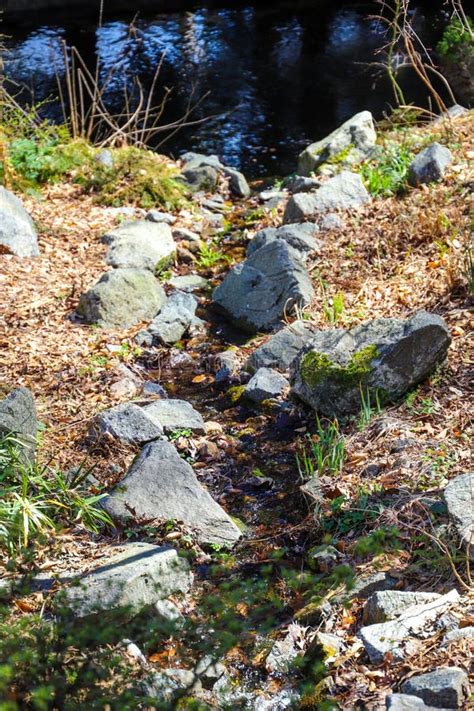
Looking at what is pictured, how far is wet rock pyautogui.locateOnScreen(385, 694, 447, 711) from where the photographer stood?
258 centimetres

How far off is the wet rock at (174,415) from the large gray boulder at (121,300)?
126 cm

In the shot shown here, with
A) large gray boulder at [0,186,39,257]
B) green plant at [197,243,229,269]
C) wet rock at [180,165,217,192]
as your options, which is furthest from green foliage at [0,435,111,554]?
wet rock at [180,165,217,192]

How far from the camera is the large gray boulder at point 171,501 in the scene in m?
4.07

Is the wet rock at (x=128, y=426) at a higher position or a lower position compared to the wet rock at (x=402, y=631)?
lower

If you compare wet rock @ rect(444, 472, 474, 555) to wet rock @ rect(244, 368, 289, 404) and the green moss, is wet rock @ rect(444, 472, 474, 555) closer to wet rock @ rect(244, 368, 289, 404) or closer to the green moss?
the green moss

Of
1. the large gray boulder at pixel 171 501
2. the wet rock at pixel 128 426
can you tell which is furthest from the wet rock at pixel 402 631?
the wet rock at pixel 128 426

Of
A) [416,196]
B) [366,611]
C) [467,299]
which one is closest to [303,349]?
[467,299]

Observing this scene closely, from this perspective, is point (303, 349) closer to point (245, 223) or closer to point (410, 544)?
point (410, 544)

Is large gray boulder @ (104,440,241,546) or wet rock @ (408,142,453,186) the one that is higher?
wet rock @ (408,142,453,186)

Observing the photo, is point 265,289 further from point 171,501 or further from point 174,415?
point 171,501

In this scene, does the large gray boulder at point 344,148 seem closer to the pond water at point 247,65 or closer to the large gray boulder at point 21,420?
the pond water at point 247,65

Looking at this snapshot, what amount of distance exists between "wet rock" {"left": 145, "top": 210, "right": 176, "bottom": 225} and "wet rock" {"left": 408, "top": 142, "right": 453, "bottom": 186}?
92.3 inches

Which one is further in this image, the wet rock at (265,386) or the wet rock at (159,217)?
the wet rock at (159,217)

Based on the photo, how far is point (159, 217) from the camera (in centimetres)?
810
